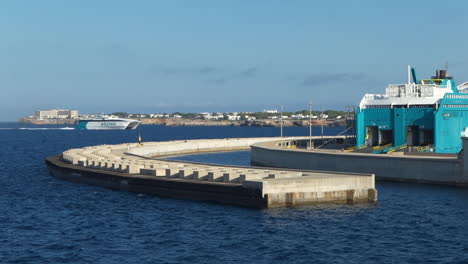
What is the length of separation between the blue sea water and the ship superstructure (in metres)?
16.2

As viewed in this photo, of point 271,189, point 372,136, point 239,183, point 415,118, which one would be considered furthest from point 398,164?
point 271,189

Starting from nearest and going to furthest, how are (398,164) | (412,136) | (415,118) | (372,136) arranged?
1. (398,164)
2. (415,118)
3. (412,136)
4. (372,136)

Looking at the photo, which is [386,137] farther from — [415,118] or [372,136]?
[415,118]

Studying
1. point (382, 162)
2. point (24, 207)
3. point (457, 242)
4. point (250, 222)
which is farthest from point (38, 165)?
point (457, 242)

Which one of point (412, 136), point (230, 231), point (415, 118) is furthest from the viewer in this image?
point (412, 136)

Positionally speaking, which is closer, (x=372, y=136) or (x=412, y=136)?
(x=412, y=136)

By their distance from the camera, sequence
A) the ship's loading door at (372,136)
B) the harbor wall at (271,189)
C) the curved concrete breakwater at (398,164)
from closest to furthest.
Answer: the harbor wall at (271,189), the curved concrete breakwater at (398,164), the ship's loading door at (372,136)

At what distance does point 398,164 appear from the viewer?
57.4m

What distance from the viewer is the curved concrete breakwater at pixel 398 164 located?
5403cm

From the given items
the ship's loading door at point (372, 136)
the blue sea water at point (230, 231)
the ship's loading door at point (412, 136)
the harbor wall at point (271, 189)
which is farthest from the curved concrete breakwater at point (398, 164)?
the ship's loading door at point (372, 136)

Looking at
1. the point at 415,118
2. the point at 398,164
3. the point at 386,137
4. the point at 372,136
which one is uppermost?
the point at 415,118

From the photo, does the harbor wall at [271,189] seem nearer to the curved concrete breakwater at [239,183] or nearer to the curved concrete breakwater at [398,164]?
the curved concrete breakwater at [239,183]

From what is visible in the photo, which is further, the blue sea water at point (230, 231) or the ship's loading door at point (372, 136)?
the ship's loading door at point (372, 136)

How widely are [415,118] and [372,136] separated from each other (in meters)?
6.86
